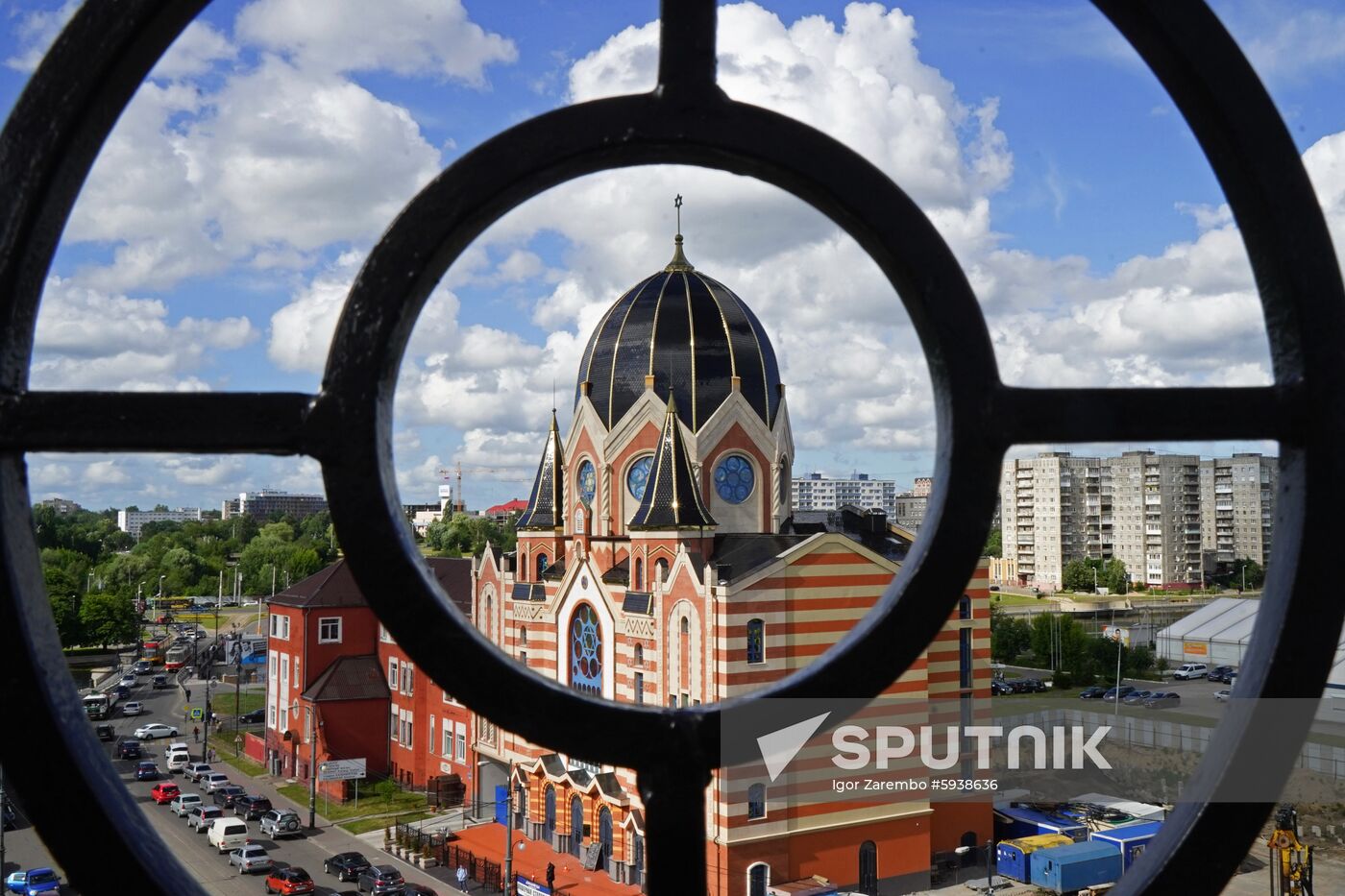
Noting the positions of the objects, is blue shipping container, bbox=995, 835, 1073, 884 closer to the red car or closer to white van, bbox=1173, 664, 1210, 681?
the red car

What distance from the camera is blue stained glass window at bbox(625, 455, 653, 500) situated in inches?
931

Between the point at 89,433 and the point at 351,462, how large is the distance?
17.7 inches


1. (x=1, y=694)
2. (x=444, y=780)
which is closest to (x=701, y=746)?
(x=1, y=694)

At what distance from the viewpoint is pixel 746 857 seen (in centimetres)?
1805

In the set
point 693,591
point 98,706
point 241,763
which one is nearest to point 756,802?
point 693,591

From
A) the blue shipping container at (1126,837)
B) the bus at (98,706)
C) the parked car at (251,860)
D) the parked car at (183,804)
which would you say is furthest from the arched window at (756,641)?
the bus at (98,706)

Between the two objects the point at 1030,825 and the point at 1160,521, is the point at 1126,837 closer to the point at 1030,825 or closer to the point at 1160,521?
the point at 1030,825

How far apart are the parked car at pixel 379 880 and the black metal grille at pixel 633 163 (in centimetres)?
1931

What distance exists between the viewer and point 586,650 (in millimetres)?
22125

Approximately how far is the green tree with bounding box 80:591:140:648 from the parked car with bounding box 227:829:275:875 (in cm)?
2394

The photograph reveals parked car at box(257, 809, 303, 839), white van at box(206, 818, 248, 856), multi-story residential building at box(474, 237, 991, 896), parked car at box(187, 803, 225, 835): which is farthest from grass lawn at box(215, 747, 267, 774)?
multi-story residential building at box(474, 237, 991, 896)

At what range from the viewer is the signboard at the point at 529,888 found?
18.6 m

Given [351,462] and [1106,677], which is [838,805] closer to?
[351,462]

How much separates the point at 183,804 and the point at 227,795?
100 cm
